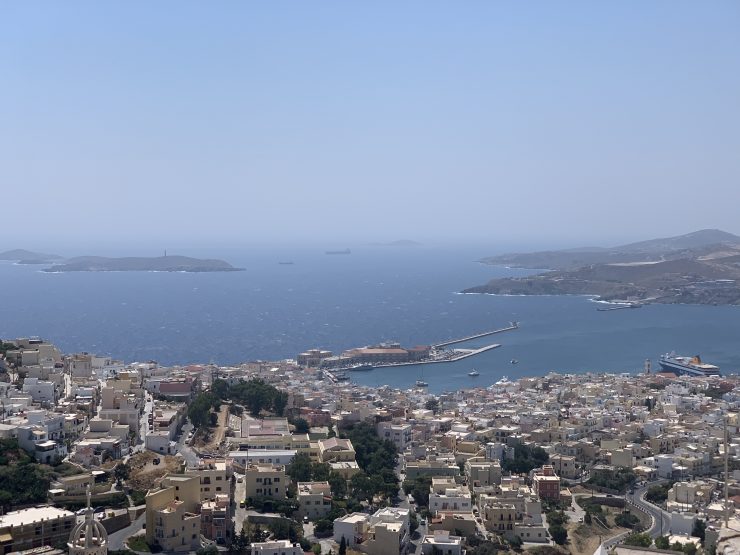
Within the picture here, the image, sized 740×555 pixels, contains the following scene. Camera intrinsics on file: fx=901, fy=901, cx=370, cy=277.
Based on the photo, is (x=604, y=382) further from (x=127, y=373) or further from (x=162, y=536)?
(x=162, y=536)

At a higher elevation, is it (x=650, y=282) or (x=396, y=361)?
(x=650, y=282)

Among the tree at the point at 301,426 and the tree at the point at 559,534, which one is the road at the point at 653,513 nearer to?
the tree at the point at 559,534

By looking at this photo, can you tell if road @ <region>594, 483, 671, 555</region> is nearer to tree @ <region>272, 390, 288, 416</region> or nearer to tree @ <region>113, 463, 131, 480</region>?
tree @ <region>113, 463, 131, 480</region>

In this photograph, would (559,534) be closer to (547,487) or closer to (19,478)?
(547,487)

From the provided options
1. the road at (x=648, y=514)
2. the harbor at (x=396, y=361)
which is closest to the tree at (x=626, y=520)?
the road at (x=648, y=514)

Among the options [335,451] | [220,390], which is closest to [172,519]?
[335,451]

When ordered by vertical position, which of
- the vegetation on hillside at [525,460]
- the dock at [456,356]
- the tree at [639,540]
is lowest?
the dock at [456,356]
